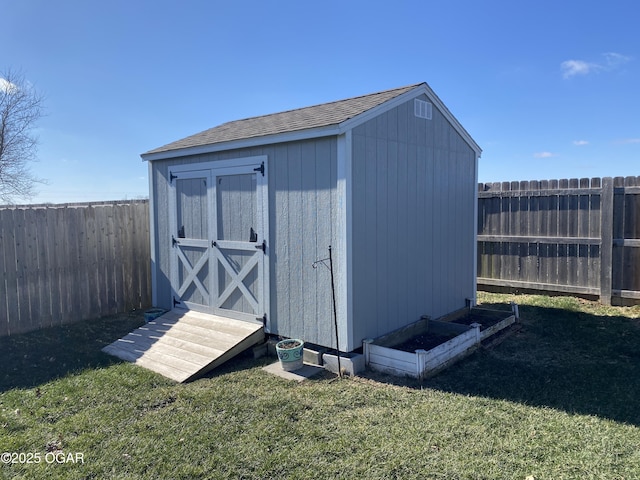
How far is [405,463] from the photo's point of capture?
2725mm

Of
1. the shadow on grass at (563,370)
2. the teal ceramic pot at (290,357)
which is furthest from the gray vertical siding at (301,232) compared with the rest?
the shadow on grass at (563,370)

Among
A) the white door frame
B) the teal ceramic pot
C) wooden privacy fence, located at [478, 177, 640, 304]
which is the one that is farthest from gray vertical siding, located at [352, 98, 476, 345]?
wooden privacy fence, located at [478, 177, 640, 304]

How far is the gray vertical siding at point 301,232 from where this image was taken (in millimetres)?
4613

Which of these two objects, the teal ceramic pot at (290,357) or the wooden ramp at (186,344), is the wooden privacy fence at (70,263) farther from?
the teal ceramic pot at (290,357)

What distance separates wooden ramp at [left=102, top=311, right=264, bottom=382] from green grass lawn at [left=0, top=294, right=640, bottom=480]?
155 mm

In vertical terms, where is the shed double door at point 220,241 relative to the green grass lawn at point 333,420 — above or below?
above

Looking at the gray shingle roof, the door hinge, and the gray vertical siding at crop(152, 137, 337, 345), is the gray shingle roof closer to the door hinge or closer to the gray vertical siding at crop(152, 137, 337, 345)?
the gray vertical siding at crop(152, 137, 337, 345)

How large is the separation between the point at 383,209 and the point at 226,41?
18.7 feet

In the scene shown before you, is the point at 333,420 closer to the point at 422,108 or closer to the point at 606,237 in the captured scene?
the point at 422,108

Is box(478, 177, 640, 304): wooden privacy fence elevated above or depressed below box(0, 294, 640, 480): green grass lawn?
above

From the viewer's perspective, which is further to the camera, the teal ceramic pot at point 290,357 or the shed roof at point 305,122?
the shed roof at point 305,122

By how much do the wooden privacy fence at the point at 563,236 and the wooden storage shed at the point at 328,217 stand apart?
190cm

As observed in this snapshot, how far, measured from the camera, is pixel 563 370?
173 inches

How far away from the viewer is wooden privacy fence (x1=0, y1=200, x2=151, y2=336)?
616 cm
